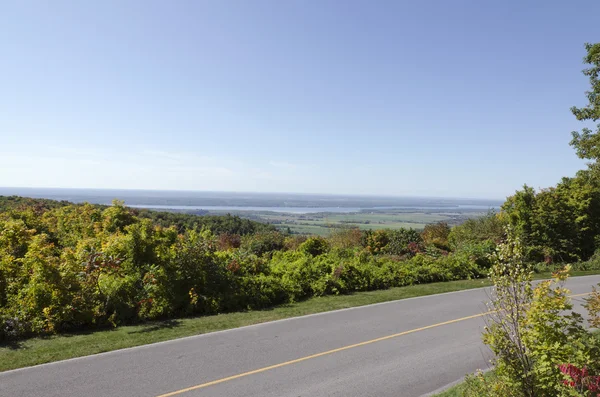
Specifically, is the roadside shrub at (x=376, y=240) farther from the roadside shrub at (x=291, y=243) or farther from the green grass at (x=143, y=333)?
the green grass at (x=143, y=333)

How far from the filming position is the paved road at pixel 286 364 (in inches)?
247

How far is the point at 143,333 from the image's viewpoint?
8977mm

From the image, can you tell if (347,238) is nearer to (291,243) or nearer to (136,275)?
(291,243)

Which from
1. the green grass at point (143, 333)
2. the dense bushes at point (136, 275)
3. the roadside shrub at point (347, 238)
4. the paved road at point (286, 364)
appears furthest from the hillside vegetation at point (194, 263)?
the roadside shrub at point (347, 238)

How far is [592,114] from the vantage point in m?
14.1

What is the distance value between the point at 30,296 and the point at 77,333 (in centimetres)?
156

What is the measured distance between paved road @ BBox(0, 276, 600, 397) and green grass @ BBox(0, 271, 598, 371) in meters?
0.41

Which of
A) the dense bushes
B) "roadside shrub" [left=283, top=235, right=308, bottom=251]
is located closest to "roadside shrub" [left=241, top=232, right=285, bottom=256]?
"roadside shrub" [left=283, top=235, right=308, bottom=251]

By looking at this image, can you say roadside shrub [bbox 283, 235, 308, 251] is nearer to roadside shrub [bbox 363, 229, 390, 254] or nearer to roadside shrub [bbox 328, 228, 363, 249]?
roadside shrub [bbox 328, 228, 363, 249]

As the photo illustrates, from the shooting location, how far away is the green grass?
7.47 m

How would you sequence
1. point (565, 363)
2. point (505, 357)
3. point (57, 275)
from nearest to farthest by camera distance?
point (565, 363), point (505, 357), point (57, 275)

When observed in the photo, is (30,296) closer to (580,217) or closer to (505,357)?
(505,357)

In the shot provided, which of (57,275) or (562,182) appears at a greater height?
(562,182)

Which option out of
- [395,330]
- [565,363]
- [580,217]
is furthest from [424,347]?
[580,217]
